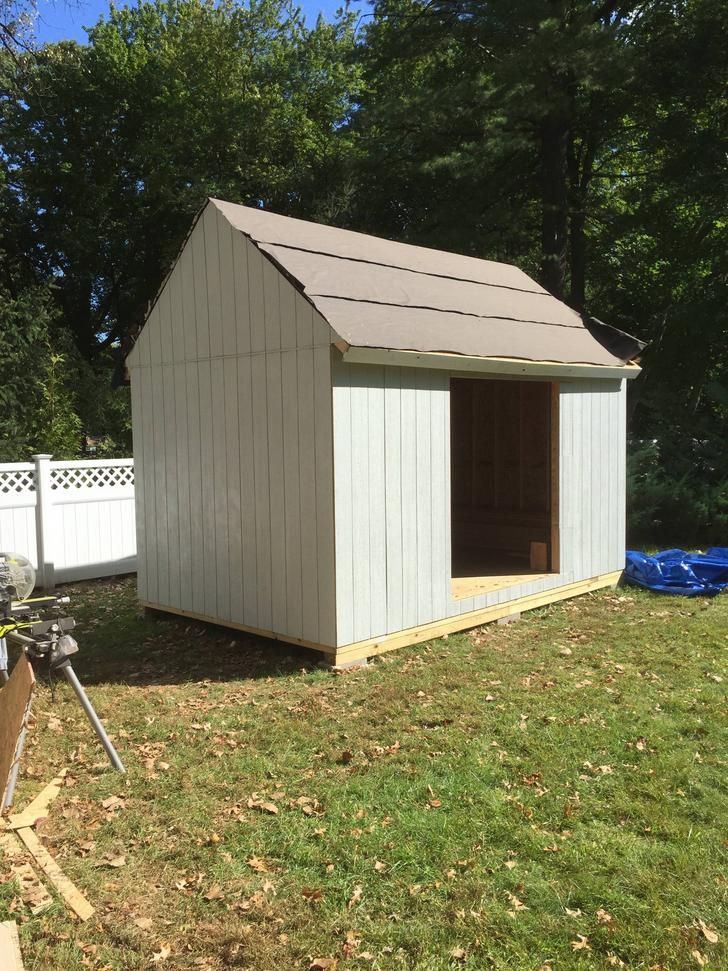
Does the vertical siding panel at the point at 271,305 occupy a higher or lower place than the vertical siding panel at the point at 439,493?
higher

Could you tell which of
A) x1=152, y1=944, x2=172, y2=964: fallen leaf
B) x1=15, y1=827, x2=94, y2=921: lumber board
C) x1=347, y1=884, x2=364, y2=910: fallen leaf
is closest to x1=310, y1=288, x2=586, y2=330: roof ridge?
x1=15, y1=827, x2=94, y2=921: lumber board

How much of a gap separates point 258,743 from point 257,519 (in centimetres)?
233

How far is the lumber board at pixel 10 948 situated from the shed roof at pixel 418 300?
4168mm

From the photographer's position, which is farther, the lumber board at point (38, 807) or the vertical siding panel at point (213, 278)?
the vertical siding panel at point (213, 278)

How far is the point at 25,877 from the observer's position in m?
3.50

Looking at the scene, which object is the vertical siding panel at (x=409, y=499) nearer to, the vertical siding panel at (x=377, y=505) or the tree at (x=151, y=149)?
the vertical siding panel at (x=377, y=505)

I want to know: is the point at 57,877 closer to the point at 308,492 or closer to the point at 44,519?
the point at 308,492

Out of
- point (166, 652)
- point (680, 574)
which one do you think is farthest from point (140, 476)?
point (680, 574)

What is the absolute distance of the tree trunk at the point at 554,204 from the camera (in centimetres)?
1664

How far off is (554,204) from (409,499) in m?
12.0

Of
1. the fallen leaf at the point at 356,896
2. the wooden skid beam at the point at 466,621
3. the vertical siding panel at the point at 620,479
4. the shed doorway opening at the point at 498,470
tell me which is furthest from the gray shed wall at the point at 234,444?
the vertical siding panel at the point at 620,479

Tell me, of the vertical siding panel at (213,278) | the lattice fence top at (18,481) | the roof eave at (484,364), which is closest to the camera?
the roof eave at (484,364)

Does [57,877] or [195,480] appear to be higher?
[195,480]

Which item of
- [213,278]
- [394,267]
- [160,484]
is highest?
[394,267]
